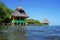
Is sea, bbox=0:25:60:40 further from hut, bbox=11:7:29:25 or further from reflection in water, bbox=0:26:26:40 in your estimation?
hut, bbox=11:7:29:25

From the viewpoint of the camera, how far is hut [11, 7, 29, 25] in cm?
3234

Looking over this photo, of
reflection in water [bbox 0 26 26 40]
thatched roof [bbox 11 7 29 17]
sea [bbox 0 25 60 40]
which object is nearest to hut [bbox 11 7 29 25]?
thatched roof [bbox 11 7 29 17]

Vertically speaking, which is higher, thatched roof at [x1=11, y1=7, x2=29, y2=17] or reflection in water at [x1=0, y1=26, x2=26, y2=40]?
thatched roof at [x1=11, y1=7, x2=29, y2=17]

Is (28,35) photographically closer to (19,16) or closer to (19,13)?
(19,16)

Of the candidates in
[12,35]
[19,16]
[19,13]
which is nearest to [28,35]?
[12,35]

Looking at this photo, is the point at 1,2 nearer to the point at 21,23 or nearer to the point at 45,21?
the point at 21,23

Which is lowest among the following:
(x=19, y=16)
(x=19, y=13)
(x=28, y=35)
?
(x=28, y=35)

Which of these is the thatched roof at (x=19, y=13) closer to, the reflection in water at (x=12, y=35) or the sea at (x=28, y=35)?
the sea at (x=28, y=35)

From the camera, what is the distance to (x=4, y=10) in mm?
32688

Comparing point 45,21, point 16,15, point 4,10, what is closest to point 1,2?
point 4,10

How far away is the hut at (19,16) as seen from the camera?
106 feet

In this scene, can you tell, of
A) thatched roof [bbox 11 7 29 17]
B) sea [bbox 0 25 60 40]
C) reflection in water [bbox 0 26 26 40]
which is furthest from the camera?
thatched roof [bbox 11 7 29 17]

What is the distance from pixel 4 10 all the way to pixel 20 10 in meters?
3.08

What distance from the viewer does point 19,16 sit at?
106 ft
